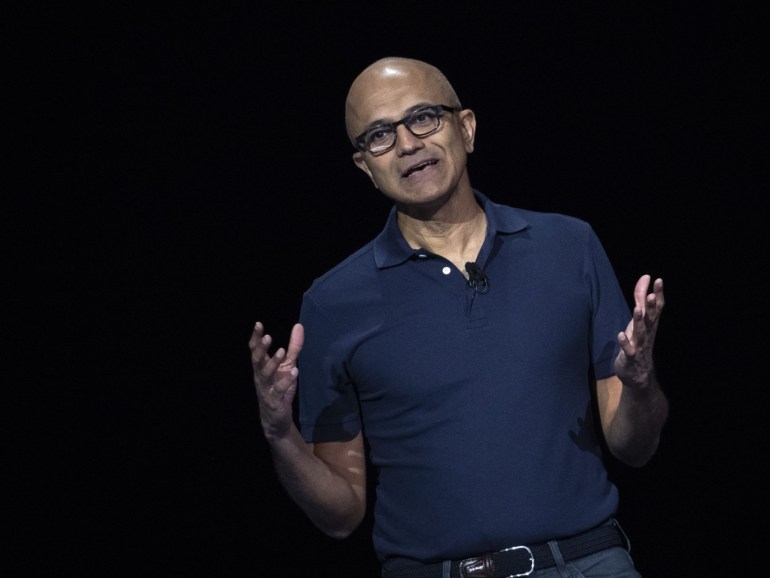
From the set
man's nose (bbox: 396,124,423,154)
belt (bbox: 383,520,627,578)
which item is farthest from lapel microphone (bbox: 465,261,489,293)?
belt (bbox: 383,520,627,578)

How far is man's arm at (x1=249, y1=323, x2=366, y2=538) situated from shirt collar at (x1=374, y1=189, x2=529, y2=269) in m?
0.35

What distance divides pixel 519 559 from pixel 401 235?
29.2 inches

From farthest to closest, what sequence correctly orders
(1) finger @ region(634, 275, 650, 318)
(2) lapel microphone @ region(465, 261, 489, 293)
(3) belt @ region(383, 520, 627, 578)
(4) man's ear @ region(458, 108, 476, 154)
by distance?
(4) man's ear @ region(458, 108, 476, 154)
(2) lapel microphone @ region(465, 261, 489, 293)
(3) belt @ region(383, 520, 627, 578)
(1) finger @ region(634, 275, 650, 318)

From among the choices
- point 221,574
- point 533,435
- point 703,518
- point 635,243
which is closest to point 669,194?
point 635,243

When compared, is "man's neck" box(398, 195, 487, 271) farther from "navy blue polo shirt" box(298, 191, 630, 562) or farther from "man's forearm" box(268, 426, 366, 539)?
"man's forearm" box(268, 426, 366, 539)

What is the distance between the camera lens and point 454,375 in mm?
2547

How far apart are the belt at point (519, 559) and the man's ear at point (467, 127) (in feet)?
2.91

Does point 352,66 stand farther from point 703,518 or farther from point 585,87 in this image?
point 703,518

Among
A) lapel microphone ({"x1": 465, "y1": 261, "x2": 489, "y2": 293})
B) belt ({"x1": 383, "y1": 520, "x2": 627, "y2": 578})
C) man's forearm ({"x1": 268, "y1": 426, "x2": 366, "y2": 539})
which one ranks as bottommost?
belt ({"x1": 383, "y1": 520, "x2": 627, "y2": 578})

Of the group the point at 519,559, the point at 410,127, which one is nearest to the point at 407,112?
the point at 410,127

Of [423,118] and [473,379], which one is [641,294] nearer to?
[473,379]

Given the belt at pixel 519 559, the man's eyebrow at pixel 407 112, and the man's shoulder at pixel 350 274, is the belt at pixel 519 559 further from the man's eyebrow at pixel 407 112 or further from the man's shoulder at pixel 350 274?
the man's eyebrow at pixel 407 112

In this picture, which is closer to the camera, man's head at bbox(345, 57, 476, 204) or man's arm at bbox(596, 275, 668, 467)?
man's arm at bbox(596, 275, 668, 467)

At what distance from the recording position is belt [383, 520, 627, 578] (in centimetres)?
245
